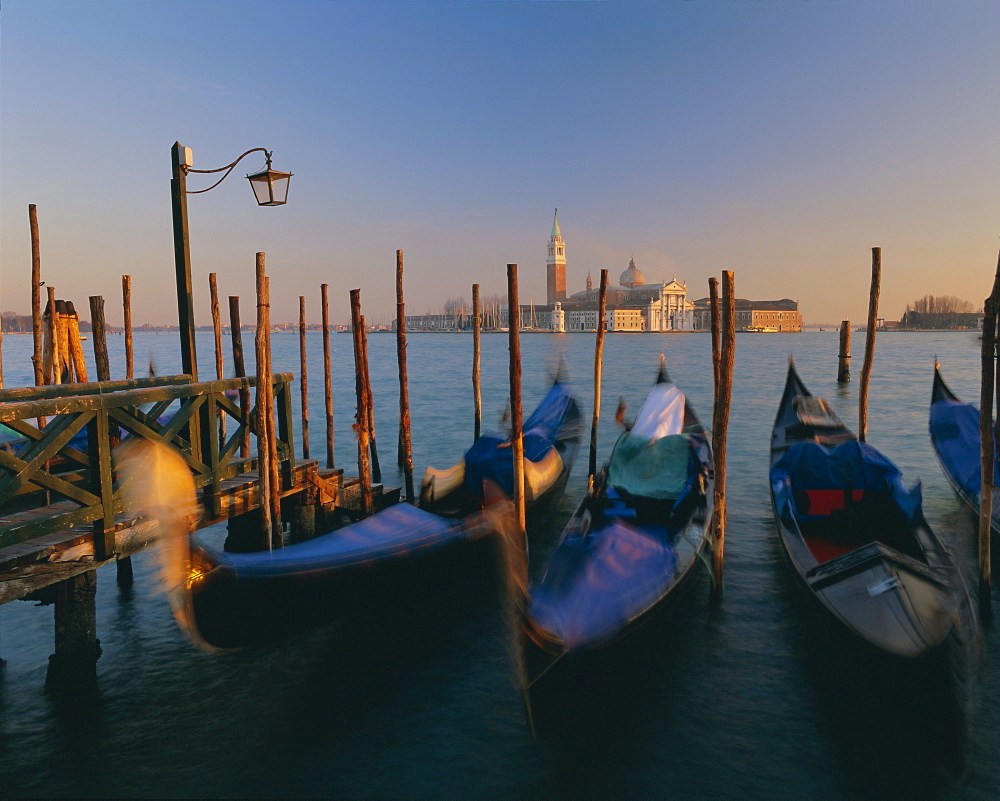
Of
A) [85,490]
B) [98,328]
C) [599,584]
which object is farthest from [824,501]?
[98,328]

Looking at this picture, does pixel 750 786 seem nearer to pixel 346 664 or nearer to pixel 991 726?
pixel 991 726

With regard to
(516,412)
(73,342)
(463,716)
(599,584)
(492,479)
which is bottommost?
(463,716)

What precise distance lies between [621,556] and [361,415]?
11.3 feet

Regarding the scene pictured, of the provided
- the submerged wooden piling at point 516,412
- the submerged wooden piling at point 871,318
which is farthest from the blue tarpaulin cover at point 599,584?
the submerged wooden piling at point 871,318

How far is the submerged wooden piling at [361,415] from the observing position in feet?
20.1

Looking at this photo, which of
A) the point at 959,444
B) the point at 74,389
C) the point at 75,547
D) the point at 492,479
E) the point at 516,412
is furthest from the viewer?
the point at 959,444

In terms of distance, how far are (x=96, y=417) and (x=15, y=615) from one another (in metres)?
2.57

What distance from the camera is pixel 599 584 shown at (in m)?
3.72

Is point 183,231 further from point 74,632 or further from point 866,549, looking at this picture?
point 866,549

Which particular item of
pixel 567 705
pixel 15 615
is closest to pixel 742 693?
pixel 567 705

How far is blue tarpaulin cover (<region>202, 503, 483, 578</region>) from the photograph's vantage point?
3.59m

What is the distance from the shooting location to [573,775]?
3168mm

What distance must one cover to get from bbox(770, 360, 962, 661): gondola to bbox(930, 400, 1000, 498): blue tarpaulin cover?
8.29ft

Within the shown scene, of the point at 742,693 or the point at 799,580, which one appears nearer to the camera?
the point at 742,693
